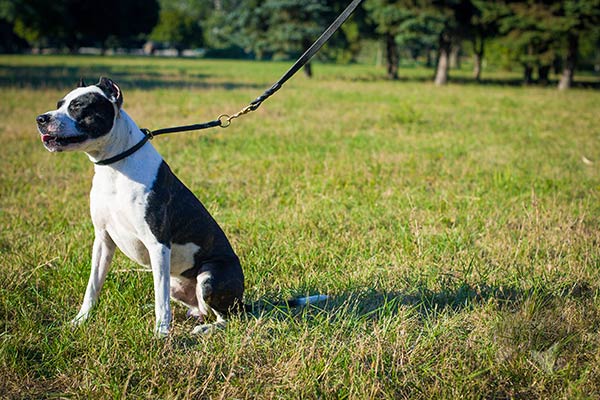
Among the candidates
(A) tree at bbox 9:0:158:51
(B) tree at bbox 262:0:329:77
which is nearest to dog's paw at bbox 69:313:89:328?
(B) tree at bbox 262:0:329:77

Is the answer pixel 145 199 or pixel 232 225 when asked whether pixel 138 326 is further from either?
pixel 232 225

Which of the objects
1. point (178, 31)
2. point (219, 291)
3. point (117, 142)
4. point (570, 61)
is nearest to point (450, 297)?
point (219, 291)

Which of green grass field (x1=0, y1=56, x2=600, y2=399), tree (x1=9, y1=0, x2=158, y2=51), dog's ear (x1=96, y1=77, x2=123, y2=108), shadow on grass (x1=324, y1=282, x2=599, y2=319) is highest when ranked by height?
tree (x1=9, y1=0, x2=158, y2=51)

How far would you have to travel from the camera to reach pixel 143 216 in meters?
2.65

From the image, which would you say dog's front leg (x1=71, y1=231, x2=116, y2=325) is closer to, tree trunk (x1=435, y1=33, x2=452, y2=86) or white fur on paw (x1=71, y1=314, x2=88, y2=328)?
white fur on paw (x1=71, y1=314, x2=88, y2=328)

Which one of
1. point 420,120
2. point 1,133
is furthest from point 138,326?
point 420,120

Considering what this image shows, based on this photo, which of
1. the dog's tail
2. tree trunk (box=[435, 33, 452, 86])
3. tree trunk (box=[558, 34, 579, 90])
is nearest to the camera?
the dog's tail

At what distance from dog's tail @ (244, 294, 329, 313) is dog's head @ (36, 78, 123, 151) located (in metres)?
1.36

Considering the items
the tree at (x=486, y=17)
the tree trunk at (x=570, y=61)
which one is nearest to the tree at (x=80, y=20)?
the tree at (x=486, y=17)

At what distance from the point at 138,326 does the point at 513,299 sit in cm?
239

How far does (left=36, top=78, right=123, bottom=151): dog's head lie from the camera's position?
96.9 inches

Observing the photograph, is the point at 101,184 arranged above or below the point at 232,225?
above

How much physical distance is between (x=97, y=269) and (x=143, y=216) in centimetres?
60

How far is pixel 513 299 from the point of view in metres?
3.38
